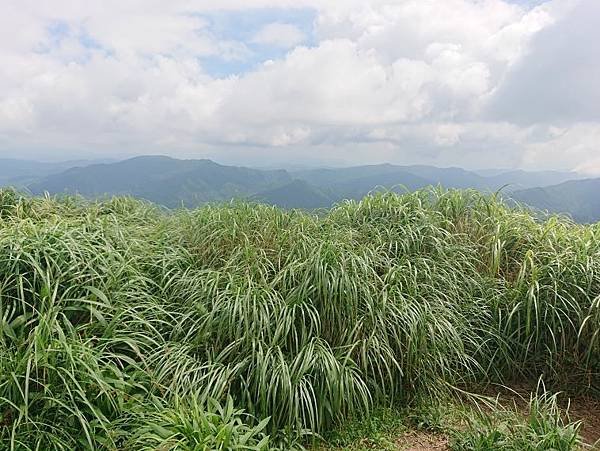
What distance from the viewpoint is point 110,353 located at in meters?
2.11

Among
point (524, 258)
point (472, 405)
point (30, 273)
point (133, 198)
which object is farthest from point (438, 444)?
point (133, 198)

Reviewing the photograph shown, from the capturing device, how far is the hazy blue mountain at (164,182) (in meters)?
5.04

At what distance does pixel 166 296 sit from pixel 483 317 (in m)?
2.35

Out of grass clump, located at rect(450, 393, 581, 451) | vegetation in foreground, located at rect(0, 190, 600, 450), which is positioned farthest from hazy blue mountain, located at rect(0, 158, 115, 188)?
grass clump, located at rect(450, 393, 581, 451)

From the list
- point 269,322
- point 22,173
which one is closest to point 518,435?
point 269,322

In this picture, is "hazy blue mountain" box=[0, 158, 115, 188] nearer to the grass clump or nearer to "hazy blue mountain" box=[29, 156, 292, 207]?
"hazy blue mountain" box=[29, 156, 292, 207]

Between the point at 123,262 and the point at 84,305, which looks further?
the point at 123,262

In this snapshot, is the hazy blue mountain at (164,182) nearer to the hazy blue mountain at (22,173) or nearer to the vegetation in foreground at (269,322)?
the hazy blue mountain at (22,173)

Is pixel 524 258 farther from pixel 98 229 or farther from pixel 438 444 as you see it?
pixel 98 229

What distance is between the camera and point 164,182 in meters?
27.3

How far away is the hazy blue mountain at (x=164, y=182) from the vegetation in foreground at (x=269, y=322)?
1.14m

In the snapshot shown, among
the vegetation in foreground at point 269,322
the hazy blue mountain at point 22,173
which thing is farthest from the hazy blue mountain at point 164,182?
the vegetation in foreground at point 269,322

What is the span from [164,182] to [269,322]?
26600 millimetres

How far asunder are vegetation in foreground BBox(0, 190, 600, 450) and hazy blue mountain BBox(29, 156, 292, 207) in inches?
45.0
